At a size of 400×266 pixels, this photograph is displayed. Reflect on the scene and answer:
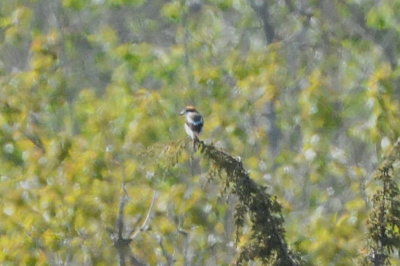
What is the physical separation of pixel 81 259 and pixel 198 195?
115 centimetres

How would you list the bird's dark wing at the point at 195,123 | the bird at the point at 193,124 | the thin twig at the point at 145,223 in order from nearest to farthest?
the bird at the point at 193,124
the bird's dark wing at the point at 195,123
the thin twig at the point at 145,223

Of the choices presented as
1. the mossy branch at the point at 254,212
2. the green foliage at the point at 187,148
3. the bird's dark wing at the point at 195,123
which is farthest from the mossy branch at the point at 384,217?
the bird's dark wing at the point at 195,123

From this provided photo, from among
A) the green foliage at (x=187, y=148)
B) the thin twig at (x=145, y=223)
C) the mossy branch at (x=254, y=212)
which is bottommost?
the mossy branch at (x=254, y=212)

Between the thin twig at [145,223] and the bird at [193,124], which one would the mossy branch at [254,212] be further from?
the thin twig at [145,223]

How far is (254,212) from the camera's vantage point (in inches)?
249

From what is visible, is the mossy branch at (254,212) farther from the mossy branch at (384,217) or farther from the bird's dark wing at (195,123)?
the bird's dark wing at (195,123)

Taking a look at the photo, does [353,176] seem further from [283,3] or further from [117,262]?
[283,3]

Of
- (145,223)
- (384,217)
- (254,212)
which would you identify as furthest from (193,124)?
(384,217)

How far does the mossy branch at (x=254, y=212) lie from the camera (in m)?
6.27

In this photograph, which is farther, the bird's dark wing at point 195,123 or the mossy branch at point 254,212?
the bird's dark wing at point 195,123

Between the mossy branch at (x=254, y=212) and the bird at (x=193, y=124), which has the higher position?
the bird at (x=193, y=124)

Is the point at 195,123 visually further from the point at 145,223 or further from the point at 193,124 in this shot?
the point at 145,223

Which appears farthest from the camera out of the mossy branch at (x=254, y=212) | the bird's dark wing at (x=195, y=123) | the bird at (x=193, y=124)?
the bird's dark wing at (x=195, y=123)

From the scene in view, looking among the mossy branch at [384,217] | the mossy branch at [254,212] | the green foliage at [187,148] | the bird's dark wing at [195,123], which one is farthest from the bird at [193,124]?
the mossy branch at [384,217]
